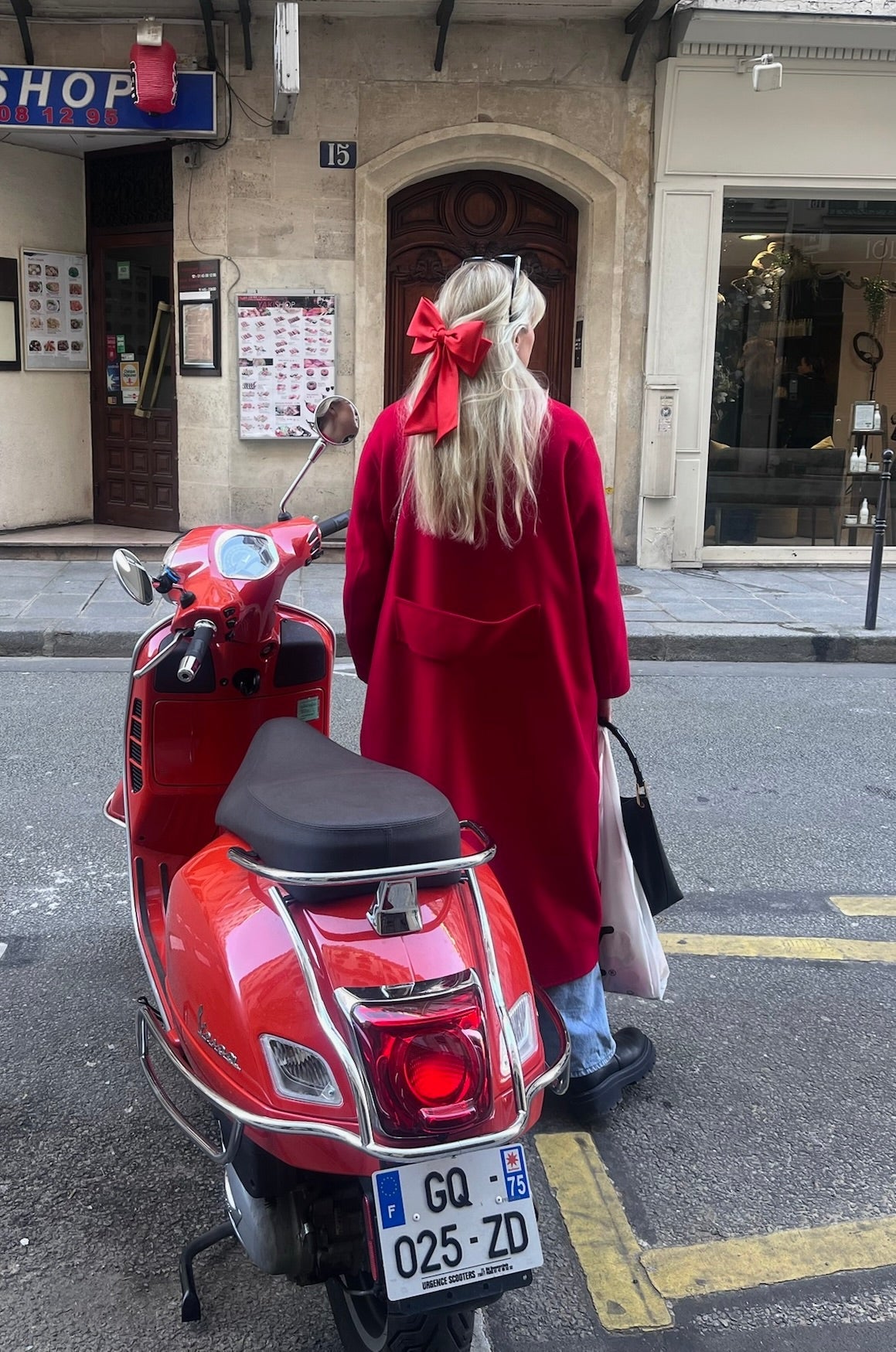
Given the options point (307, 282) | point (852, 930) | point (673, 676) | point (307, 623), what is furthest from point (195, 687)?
point (307, 282)

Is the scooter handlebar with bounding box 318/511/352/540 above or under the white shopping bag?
above

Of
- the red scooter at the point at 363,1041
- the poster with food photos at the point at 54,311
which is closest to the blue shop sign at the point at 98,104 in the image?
the poster with food photos at the point at 54,311

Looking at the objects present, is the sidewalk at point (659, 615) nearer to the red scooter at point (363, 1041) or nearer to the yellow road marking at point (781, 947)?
the yellow road marking at point (781, 947)

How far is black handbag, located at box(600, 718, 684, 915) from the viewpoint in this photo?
9.36 ft

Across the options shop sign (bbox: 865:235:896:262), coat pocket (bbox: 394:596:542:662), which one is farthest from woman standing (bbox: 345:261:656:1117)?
shop sign (bbox: 865:235:896:262)

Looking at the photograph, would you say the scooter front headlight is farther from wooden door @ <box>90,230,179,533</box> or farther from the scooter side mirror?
wooden door @ <box>90,230,179,533</box>

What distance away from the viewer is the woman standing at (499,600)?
94.8 inches

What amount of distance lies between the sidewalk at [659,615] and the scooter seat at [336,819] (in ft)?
18.7

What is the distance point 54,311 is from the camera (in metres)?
11.3

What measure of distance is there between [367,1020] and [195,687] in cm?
136

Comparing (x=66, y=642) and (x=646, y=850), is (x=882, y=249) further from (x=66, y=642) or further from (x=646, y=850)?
(x=646, y=850)

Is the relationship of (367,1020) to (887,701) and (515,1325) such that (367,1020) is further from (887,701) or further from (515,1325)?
(887,701)

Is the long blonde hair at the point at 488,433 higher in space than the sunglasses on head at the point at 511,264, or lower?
lower

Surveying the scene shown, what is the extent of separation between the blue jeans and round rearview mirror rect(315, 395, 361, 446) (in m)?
1.40
